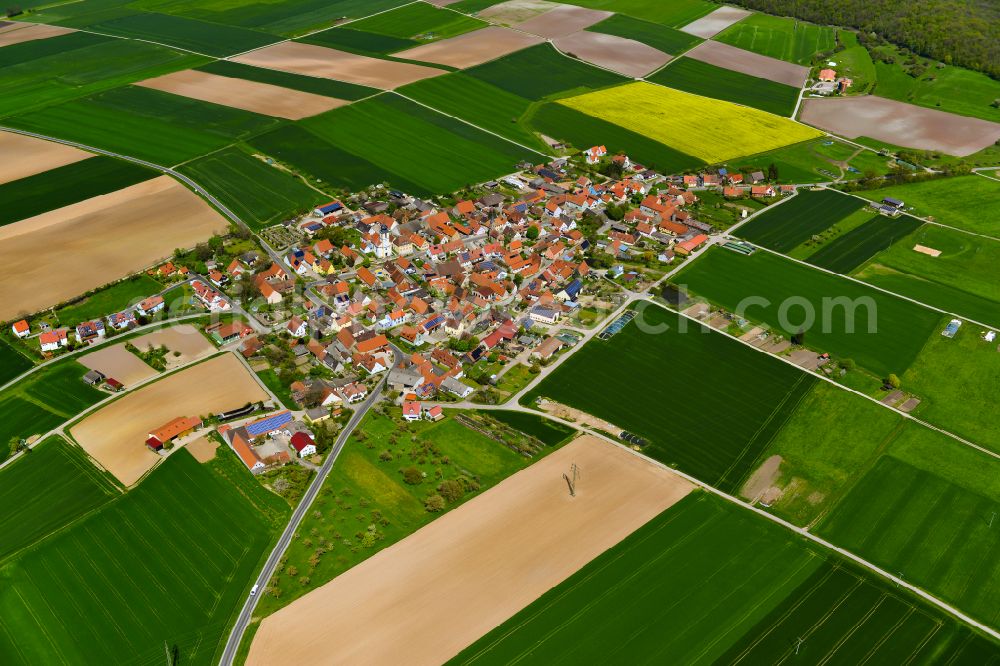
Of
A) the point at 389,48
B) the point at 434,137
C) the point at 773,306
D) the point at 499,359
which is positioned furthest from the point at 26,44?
the point at 773,306

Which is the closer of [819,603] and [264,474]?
[819,603]

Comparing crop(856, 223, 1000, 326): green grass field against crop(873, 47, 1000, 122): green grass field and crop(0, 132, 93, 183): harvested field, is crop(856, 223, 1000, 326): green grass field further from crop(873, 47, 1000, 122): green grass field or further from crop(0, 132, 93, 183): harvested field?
crop(0, 132, 93, 183): harvested field

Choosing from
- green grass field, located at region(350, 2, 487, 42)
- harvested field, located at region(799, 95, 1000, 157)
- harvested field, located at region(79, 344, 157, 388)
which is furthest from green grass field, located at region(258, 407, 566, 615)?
green grass field, located at region(350, 2, 487, 42)

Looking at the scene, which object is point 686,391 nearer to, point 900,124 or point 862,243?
point 862,243

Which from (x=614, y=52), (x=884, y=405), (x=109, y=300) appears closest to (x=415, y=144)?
(x=109, y=300)

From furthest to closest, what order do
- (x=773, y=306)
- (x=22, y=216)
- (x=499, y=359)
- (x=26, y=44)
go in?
(x=26, y=44) → (x=22, y=216) → (x=773, y=306) → (x=499, y=359)

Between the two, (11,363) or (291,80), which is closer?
(11,363)

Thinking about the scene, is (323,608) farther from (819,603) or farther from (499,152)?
(499,152)
